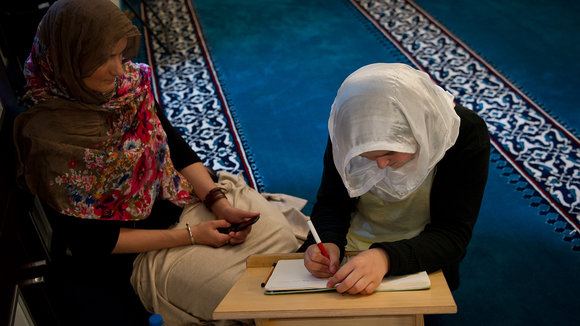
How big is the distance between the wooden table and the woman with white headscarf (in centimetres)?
5

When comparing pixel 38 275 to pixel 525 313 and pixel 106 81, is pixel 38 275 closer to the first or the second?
pixel 106 81

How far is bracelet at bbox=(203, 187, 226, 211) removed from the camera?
1.81 meters

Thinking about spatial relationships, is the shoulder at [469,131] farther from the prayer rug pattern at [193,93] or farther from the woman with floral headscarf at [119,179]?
the prayer rug pattern at [193,93]

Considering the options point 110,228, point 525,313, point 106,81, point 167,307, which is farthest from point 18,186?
point 525,313

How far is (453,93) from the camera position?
3.08m

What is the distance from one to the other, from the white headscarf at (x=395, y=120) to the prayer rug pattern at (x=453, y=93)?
45.0 inches

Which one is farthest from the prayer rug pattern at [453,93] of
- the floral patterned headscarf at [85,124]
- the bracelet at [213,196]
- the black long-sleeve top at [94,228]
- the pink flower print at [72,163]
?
the pink flower print at [72,163]

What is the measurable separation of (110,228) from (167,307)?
30cm

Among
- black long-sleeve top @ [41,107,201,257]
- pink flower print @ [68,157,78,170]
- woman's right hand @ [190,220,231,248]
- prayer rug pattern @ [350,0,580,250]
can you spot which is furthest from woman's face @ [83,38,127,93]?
prayer rug pattern @ [350,0,580,250]

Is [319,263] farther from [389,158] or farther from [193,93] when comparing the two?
[193,93]

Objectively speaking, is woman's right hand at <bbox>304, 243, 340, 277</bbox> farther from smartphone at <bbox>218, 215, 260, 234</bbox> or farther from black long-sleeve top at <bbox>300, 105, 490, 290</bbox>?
smartphone at <bbox>218, 215, 260, 234</bbox>

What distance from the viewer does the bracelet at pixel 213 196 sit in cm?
181

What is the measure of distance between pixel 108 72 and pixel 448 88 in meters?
2.19

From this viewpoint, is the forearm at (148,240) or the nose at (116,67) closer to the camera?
the nose at (116,67)
